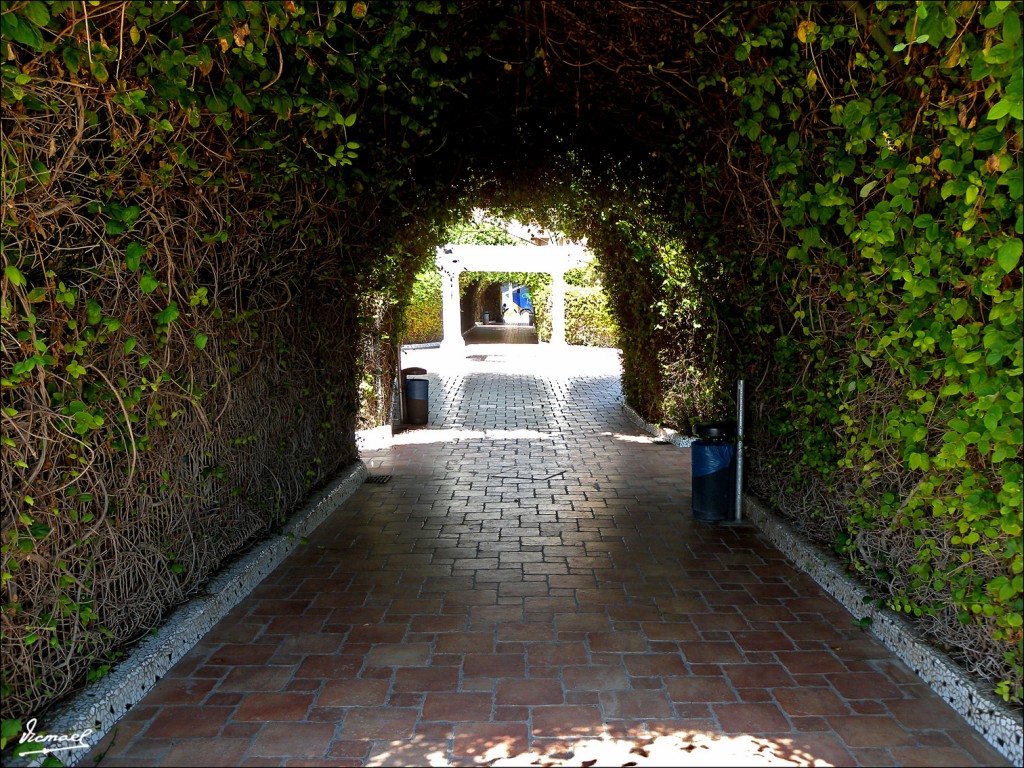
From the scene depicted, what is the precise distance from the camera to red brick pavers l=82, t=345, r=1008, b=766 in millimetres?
2906

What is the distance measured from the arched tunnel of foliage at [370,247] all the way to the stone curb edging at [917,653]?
10cm

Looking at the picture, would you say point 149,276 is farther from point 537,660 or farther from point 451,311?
point 451,311

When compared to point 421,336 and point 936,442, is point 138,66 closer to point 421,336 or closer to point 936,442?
point 936,442

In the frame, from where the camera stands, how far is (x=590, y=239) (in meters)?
10.3

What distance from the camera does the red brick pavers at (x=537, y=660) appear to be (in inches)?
114

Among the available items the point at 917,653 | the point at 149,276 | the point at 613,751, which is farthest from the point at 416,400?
the point at 613,751

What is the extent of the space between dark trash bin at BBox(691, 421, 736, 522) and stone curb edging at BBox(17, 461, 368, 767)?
300 cm

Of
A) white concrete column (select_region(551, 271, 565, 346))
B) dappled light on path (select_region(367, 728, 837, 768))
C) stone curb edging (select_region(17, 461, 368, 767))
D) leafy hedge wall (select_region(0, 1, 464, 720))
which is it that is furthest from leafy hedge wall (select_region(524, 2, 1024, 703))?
white concrete column (select_region(551, 271, 565, 346))

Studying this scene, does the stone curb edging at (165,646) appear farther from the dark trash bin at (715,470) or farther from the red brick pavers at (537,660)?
the dark trash bin at (715,470)

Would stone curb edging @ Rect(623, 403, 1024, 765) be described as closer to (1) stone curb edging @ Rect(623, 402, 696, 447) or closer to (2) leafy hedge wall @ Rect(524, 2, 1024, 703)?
(2) leafy hedge wall @ Rect(524, 2, 1024, 703)

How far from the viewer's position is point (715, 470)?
5.81m

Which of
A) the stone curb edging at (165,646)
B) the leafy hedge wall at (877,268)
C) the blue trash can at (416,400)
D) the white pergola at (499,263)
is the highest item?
the white pergola at (499,263)

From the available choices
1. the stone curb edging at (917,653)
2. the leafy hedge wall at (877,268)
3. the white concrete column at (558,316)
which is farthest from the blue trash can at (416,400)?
the white concrete column at (558,316)

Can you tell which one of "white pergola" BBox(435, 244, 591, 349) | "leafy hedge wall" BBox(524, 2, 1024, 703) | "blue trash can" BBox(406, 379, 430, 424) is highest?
"white pergola" BBox(435, 244, 591, 349)
